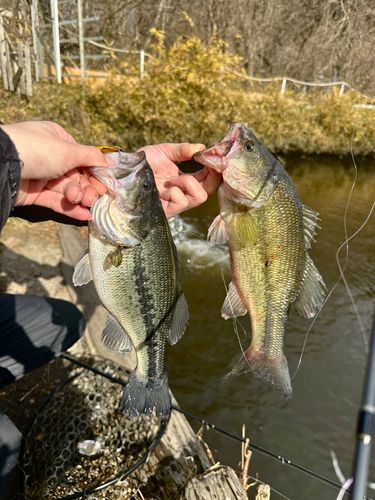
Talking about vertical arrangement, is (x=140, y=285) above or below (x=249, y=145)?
below

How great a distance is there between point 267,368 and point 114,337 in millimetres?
821

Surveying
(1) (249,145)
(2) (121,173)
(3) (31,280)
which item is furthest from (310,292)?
(3) (31,280)

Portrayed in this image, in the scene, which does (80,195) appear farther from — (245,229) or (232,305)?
(232,305)

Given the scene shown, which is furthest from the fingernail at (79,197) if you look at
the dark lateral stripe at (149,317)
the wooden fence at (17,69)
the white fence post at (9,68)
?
the white fence post at (9,68)

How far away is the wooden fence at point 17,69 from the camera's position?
33.2ft

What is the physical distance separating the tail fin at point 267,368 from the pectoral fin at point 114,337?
607 millimetres

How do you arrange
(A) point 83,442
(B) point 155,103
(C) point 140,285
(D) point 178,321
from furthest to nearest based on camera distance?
(B) point 155,103 → (A) point 83,442 → (D) point 178,321 → (C) point 140,285

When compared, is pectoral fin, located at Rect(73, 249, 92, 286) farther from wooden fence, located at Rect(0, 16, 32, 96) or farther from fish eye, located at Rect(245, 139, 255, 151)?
wooden fence, located at Rect(0, 16, 32, 96)

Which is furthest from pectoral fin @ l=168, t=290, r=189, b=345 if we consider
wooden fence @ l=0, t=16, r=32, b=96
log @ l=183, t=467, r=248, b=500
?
wooden fence @ l=0, t=16, r=32, b=96

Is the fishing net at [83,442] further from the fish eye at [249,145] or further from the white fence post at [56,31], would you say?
the white fence post at [56,31]

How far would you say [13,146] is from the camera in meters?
1.61

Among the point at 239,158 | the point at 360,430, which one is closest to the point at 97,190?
the point at 239,158

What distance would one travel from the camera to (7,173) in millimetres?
1573

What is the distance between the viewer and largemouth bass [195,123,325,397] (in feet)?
5.67
